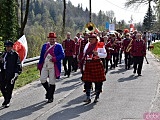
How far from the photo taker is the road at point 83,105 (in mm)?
7785

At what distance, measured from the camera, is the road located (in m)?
7.79

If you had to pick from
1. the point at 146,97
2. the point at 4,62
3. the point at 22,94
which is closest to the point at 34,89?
the point at 22,94

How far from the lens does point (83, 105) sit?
8844 mm

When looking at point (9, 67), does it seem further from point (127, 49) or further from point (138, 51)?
point (127, 49)

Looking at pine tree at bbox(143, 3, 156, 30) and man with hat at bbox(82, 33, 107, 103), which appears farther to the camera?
pine tree at bbox(143, 3, 156, 30)

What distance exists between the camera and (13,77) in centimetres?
888

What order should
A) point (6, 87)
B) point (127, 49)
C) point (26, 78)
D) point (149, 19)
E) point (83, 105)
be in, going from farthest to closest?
point (149, 19)
point (127, 49)
point (26, 78)
point (6, 87)
point (83, 105)

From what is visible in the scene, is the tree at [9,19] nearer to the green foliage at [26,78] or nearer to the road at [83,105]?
the green foliage at [26,78]

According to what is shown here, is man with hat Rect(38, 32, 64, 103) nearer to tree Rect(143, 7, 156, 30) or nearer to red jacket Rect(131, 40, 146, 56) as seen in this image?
red jacket Rect(131, 40, 146, 56)

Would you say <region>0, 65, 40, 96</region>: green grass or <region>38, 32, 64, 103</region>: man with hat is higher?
<region>38, 32, 64, 103</region>: man with hat

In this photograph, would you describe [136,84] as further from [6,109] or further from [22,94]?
[6,109]

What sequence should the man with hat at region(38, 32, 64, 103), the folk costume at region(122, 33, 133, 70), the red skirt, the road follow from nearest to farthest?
the road, the red skirt, the man with hat at region(38, 32, 64, 103), the folk costume at region(122, 33, 133, 70)

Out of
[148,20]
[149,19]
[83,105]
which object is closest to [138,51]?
[83,105]

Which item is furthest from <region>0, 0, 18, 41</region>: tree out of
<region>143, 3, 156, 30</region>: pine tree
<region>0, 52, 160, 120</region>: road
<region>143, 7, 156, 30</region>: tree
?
<region>143, 7, 156, 30</region>: tree
